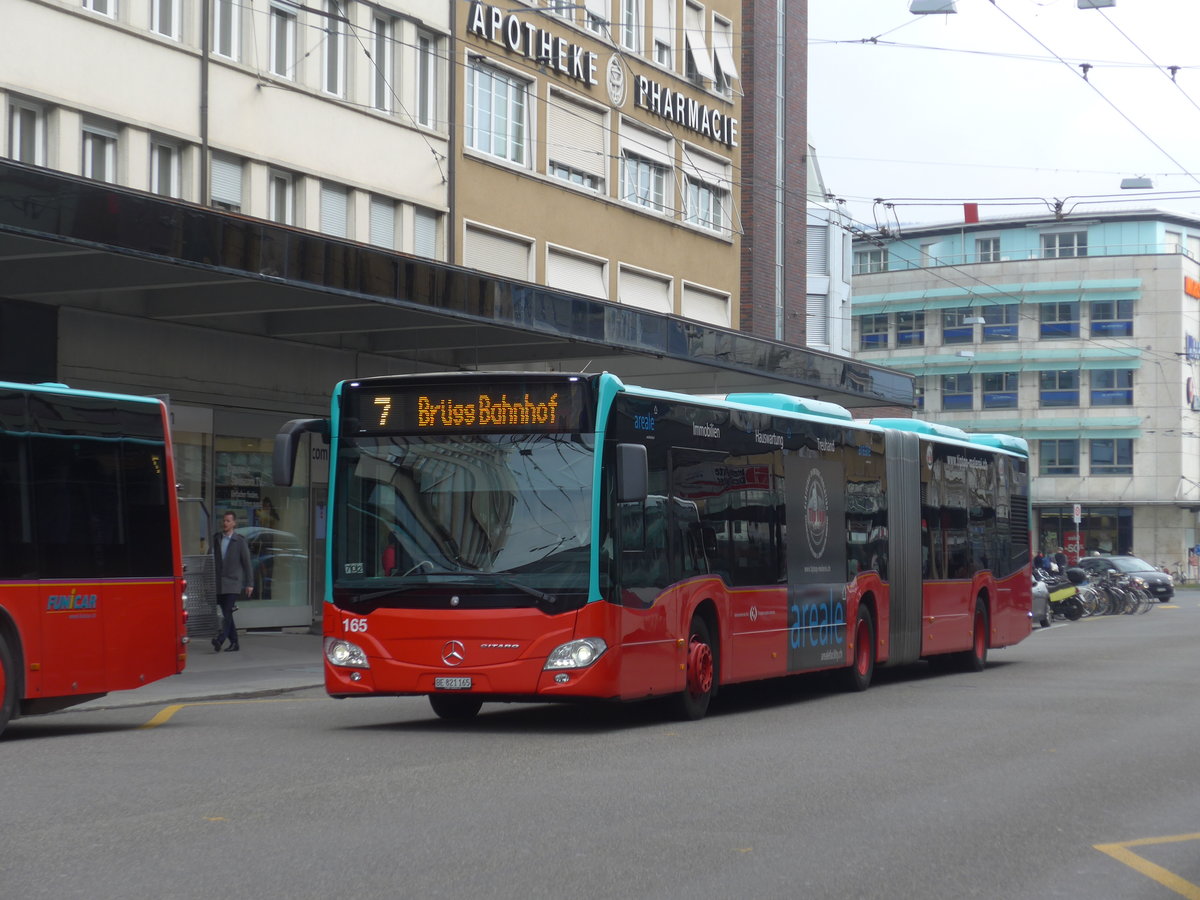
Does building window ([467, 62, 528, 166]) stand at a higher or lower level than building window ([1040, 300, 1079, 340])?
lower

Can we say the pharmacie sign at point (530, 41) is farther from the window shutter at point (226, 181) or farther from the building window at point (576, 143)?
the window shutter at point (226, 181)

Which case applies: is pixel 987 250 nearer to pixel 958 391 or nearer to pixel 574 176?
pixel 958 391

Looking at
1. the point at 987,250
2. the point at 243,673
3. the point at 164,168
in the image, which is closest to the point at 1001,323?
the point at 987,250

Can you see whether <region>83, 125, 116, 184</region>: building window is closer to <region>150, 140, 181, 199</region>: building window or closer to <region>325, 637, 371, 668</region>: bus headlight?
<region>150, 140, 181, 199</region>: building window

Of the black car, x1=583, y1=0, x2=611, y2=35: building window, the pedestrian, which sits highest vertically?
x1=583, y1=0, x2=611, y2=35: building window

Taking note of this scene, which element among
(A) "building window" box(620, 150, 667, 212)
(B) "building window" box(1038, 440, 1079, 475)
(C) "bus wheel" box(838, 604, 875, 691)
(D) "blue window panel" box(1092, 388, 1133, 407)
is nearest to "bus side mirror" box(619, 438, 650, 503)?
(C) "bus wheel" box(838, 604, 875, 691)

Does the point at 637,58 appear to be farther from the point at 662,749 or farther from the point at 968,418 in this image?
the point at 968,418

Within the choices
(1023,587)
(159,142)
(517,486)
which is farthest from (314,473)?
(517,486)

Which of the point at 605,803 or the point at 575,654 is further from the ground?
the point at 575,654

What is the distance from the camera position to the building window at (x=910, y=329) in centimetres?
8850

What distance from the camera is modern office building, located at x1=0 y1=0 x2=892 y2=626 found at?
68.1ft

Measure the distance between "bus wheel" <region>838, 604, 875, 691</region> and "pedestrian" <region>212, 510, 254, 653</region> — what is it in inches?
320

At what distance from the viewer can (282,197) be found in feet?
87.3

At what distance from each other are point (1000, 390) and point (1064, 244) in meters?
7.75
